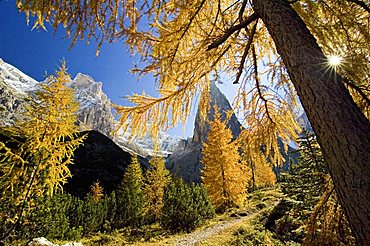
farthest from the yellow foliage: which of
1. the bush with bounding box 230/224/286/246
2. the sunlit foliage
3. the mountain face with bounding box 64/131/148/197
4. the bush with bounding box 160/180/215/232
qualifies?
the mountain face with bounding box 64/131/148/197

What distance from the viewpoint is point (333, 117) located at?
1373mm

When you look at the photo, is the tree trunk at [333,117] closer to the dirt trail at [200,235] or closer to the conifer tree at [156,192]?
the dirt trail at [200,235]

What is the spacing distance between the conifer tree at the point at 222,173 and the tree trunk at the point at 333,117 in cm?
1561

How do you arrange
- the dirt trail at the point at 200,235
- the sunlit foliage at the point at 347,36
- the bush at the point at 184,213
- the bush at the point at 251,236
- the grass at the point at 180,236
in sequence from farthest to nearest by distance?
the bush at the point at 184,213
the dirt trail at the point at 200,235
the grass at the point at 180,236
the bush at the point at 251,236
the sunlit foliage at the point at 347,36

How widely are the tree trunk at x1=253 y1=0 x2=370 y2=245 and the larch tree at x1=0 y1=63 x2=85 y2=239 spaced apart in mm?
5019

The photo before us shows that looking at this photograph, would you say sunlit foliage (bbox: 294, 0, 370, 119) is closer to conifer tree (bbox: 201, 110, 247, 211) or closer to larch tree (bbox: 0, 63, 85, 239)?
larch tree (bbox: 0, 63, 85, 239)

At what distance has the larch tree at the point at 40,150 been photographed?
517cm

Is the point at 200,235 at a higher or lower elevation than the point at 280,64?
lower

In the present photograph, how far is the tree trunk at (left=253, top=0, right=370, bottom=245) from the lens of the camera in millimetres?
1203

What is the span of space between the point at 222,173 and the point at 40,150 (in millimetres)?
13896

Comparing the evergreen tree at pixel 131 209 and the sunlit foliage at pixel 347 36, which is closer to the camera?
the sunlit foliage at pixel 347 36

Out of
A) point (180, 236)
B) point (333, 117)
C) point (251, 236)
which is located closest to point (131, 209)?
point (180, 236)

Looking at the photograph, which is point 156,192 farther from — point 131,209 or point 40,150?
point 40,150

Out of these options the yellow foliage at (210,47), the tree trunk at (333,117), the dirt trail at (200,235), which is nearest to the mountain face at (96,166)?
the dirt trail at (200,235)
